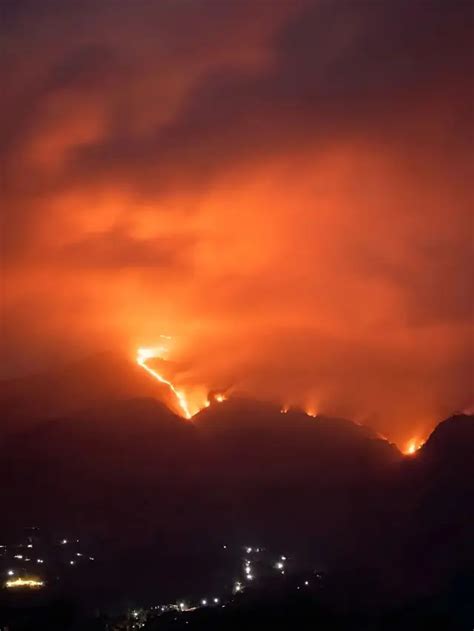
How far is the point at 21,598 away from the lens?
166ft

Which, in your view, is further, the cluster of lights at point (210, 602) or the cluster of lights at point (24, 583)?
the cluster of lights at point (24, 583)

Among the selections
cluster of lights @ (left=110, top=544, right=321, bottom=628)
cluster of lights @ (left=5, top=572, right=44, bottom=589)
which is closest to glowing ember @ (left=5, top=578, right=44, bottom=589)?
cluster of lights @ (left=5, top=572, right=44, bottom=589)

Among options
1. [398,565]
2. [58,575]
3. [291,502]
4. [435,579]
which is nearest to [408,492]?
[291,502]

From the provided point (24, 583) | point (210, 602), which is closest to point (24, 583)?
point (24, 583)

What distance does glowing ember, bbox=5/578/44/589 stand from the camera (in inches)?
2124

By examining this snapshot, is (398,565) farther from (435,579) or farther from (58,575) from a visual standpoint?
(58,575)

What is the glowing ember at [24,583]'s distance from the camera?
177ft

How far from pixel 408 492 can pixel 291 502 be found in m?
12.6

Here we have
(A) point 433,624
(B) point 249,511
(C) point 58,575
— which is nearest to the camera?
(A) point 433,624

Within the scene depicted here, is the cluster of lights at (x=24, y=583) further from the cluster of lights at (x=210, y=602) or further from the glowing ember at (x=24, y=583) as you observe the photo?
the cluster of lights at (x=210, y=602)

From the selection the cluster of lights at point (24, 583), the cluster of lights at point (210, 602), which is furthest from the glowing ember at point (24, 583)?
the cluster of lights at point (210, 602)

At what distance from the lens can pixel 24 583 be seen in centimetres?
5516

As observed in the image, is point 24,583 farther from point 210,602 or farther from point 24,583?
point 210,602

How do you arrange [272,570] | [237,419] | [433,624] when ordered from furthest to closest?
[237,419], [272,570], [433,624]
